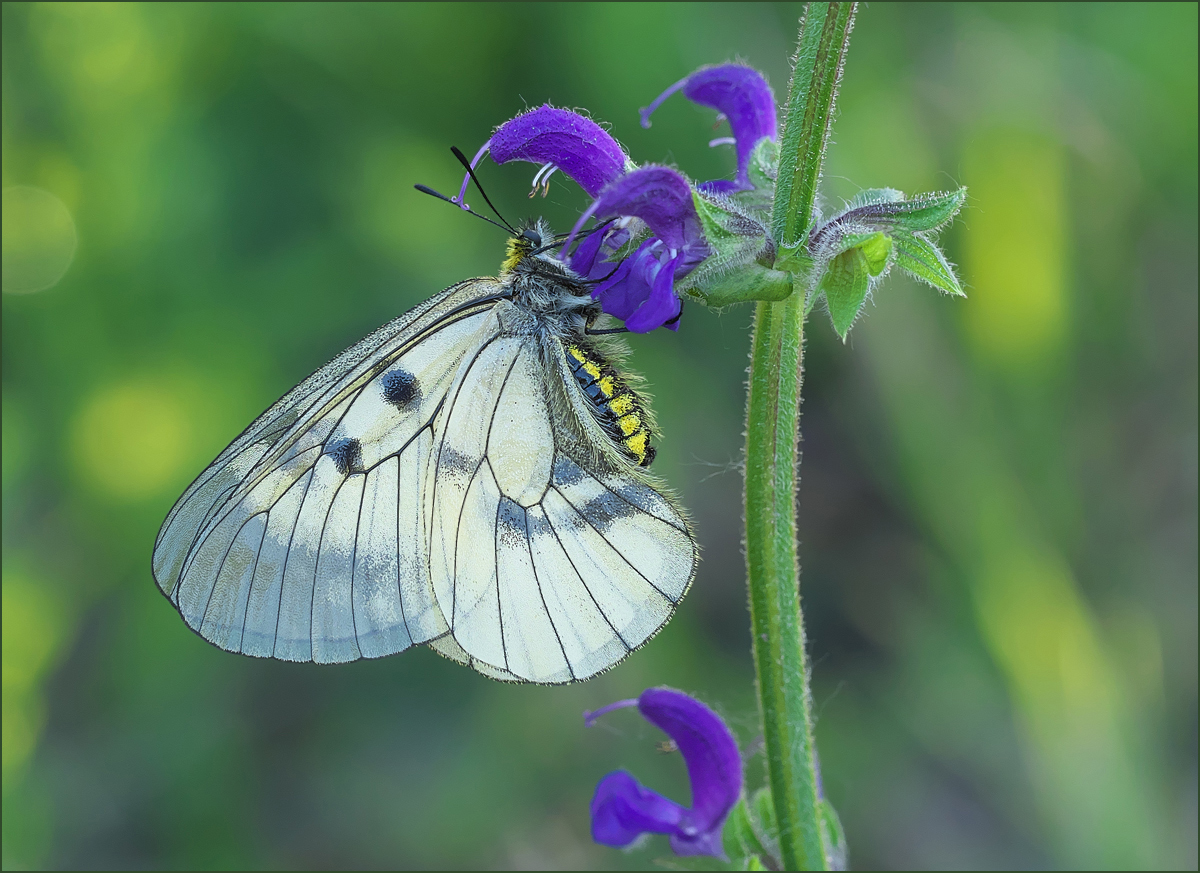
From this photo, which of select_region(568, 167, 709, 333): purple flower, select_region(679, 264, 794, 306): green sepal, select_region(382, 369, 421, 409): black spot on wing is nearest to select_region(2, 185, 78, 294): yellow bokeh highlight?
select_region(382, 369, 421, 409): black spot on wing

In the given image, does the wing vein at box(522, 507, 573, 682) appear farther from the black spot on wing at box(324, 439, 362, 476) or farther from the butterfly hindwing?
the black spot on wing at box(324, 439, 362, 476)

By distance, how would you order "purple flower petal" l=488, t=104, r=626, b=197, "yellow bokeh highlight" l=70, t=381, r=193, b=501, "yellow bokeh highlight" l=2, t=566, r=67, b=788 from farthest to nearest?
"yellow bokeh highlight" l=70, t=381, r=193, b=501, "yellow bokeh highlight" l=2, t=566, r=67, b=788, "purple flower petal" l=488, t=104, r=626, b=197

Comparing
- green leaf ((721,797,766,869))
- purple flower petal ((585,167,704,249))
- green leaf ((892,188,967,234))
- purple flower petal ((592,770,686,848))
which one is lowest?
green leaf ((721,797,766,869))

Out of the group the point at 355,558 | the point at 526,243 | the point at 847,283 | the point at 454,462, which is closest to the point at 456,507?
the point at 454,462

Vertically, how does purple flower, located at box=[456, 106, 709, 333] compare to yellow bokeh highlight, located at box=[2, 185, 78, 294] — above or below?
below

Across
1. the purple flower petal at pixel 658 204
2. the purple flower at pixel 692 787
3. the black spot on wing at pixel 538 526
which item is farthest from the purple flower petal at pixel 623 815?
the purple flower petal at pixel 658 204

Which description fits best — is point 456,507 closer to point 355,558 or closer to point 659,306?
point 355,558
